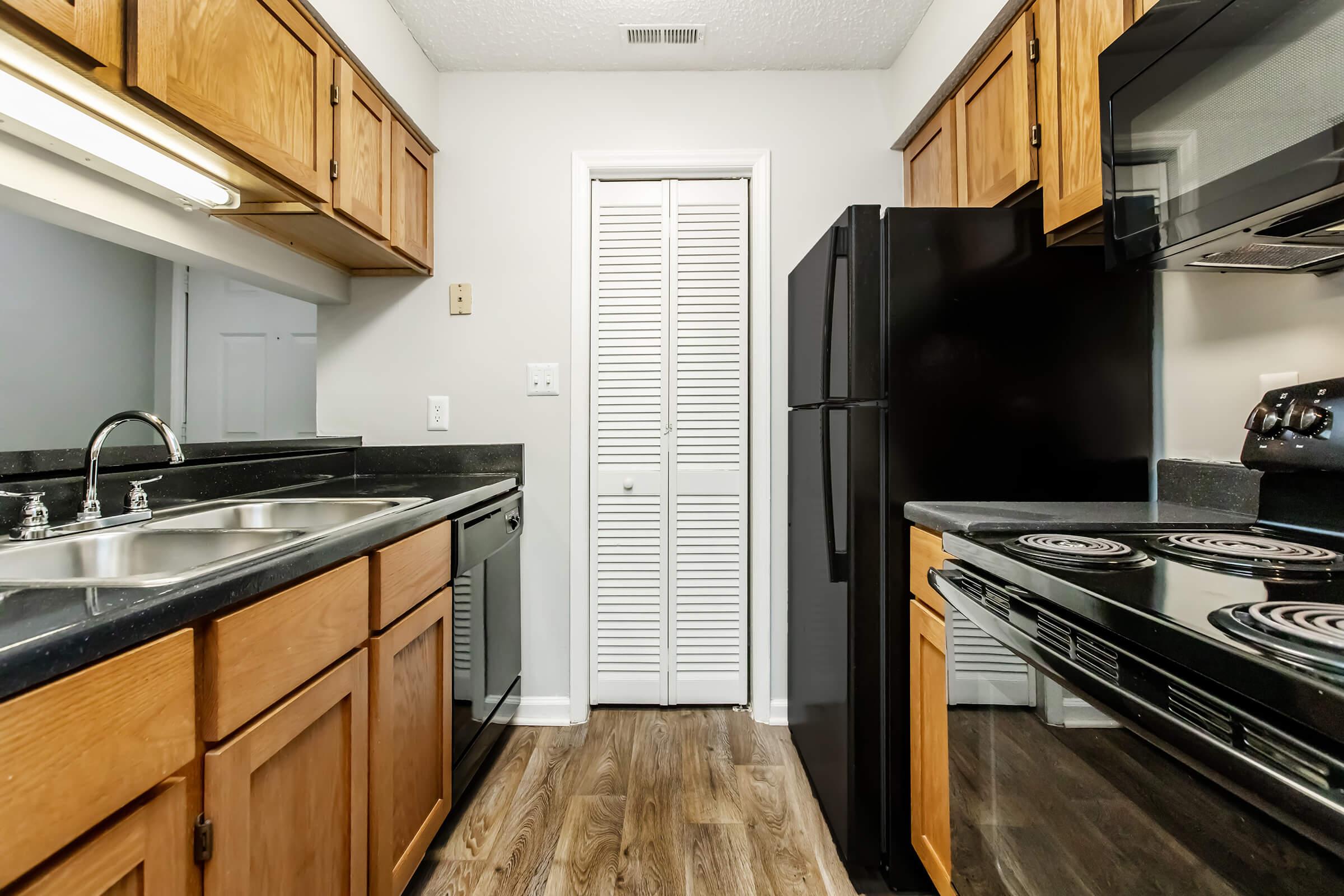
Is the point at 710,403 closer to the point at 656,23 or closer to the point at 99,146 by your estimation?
the point at 656,23

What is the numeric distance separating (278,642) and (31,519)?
557mm

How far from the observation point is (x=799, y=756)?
192 cm

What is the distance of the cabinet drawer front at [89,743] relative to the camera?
0.50m

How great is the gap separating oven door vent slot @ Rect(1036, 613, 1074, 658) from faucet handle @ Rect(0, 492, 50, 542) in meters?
1.59

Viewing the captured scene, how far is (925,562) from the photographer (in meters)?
1.28

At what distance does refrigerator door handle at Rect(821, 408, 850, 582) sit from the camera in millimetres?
1444

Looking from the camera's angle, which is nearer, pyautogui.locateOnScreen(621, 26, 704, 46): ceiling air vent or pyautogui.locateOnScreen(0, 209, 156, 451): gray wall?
pyautogui.locateOnScreen(0, 209, 156, 451): gray wall

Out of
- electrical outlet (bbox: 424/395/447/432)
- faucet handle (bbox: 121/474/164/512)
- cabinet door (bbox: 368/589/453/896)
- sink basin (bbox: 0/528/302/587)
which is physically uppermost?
electrical outlet (bbox: 424/395/447/432)

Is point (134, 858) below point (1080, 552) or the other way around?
below

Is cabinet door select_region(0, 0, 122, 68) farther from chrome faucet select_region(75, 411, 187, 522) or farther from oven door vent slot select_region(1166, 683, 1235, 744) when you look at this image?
oven door vent slot select_region(1166, 683, 1235, 744)

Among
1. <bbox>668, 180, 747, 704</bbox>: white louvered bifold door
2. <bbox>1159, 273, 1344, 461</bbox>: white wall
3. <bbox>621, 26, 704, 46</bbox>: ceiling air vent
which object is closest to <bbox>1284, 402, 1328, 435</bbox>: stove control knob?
<bbox>1159, 273, 1344, 461</bbox>: white wall

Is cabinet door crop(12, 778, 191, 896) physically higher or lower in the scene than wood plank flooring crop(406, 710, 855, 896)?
higher

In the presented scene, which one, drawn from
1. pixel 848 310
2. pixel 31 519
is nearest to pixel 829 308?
pixel 848 310

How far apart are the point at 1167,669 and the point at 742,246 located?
6.32 ft
